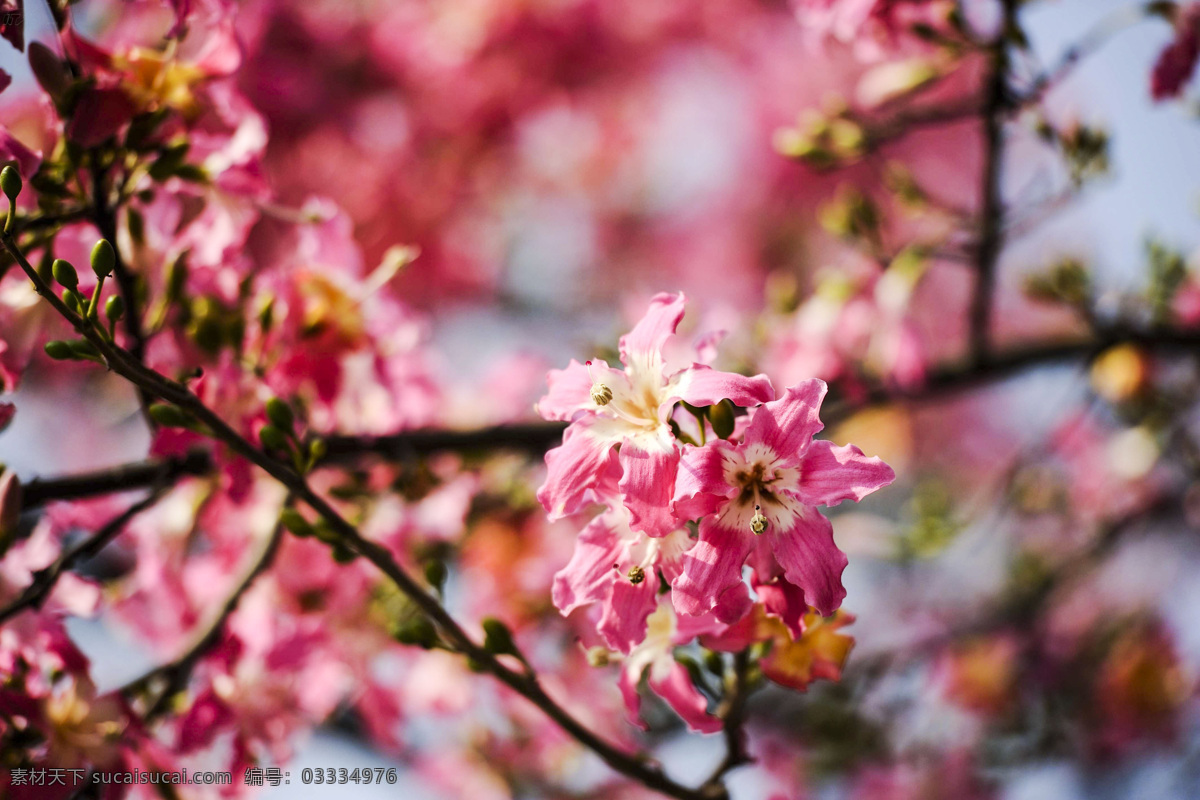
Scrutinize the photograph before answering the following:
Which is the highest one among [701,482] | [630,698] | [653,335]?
[653,335]

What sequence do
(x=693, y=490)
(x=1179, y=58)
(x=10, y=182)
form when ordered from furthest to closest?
(x=1179, y=58) < (x=10, y=182) < (x=693, y=490)

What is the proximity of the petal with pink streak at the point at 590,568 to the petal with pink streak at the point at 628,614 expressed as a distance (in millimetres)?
29

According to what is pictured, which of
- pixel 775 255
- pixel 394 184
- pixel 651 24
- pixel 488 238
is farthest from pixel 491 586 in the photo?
pixel 775 255

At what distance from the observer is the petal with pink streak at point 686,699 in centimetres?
110

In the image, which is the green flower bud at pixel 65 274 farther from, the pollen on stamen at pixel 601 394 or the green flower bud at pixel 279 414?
the pollen on stamen at pixel 601 394

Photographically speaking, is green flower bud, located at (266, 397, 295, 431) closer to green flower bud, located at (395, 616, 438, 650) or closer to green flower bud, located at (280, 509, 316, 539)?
green flower bud, located at (280, 509, 316, 539)

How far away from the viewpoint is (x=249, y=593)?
5.78ft

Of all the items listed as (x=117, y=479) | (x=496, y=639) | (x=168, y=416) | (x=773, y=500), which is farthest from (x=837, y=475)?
(x=117, y=479)

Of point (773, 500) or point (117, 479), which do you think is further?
point (117, 479)

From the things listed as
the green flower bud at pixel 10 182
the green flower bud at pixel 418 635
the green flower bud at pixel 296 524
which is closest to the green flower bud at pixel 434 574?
the green flower bud at pixel 418 635

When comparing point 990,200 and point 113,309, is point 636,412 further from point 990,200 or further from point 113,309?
point 990,200

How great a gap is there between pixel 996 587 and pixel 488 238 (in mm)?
3209

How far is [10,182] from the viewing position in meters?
0.98

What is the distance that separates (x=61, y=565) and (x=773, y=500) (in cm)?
104
